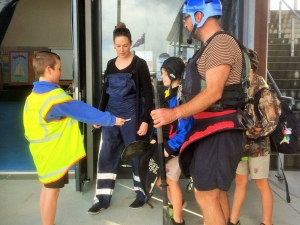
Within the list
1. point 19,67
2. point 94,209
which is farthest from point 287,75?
point 19,67

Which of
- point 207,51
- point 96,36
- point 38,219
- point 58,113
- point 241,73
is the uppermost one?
point 96,36

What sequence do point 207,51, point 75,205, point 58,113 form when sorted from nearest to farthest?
point 207,51 < point 58,113 < point 75,205

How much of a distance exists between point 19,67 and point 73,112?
11384 millimetres

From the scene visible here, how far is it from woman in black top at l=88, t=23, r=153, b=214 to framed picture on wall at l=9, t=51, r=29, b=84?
10320 mm

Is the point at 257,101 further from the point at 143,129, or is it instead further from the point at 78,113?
the point at 78,113

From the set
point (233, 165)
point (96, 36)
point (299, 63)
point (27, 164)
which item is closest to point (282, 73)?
point (299, 63)

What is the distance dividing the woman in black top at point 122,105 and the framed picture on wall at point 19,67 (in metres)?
10.3

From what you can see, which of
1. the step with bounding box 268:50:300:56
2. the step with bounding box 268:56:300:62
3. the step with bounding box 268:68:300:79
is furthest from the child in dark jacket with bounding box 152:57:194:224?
the step with bounding box 268:50:300:56

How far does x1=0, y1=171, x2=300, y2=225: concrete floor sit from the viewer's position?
3322mm

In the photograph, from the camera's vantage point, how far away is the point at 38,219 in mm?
3316

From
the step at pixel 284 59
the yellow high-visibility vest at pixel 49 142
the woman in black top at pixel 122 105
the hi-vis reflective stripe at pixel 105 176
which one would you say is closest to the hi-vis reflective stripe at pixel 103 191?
the woman in black top at pixel 122 105

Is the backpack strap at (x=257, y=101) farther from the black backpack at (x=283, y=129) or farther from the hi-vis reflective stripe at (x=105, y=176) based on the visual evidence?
the hi-vis reflective stripe at (x=105, y=176)

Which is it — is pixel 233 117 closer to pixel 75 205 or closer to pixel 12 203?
pixel 75 205

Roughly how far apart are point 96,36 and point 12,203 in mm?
2170
